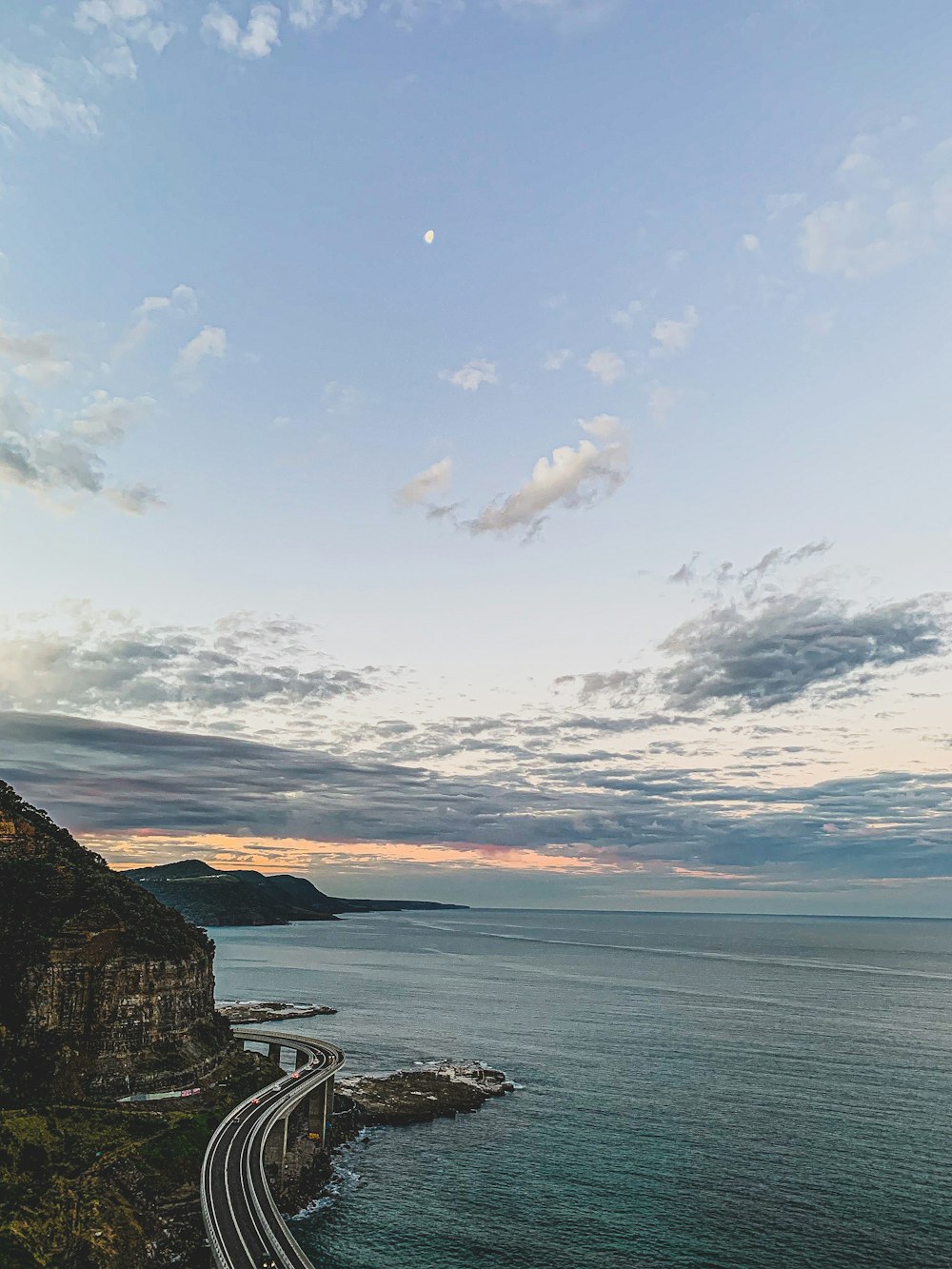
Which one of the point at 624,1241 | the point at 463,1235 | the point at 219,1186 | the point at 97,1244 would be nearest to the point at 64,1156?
the point at 97,1244

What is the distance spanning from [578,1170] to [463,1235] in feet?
75.0

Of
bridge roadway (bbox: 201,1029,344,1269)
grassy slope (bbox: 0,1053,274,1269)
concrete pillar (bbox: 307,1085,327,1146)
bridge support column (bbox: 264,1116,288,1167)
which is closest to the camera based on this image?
bridge roadway (bbox: 201,1029,344,1269)

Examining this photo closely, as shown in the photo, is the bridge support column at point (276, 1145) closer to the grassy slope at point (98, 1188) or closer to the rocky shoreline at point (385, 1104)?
the rocky shoreline at point (385, 1104)

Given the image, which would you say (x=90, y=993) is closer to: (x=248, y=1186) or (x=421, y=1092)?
(x=248, y=1186)

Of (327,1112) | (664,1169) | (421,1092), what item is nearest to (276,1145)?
(327,1112)

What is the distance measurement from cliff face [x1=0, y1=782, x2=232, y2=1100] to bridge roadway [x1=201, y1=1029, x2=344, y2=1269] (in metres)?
11.7

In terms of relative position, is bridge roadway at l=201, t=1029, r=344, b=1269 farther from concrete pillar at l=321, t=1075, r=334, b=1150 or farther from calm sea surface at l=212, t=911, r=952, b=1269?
calm sea surface at l=212, t=911, r=952, b=1269

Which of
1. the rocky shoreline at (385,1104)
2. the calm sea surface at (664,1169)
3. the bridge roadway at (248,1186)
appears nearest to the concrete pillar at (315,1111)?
the bridge roadway at (248,1186)

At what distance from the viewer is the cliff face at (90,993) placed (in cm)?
9838

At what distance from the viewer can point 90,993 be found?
102000 millimetres

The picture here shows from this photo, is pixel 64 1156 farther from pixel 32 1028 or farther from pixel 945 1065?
pixel 945 1065

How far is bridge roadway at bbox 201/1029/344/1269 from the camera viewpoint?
68250 mm

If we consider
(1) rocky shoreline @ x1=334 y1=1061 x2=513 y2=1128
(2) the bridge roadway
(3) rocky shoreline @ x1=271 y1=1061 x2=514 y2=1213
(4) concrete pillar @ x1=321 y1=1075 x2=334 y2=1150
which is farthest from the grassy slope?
(1) rocky shoreline @ x1=334 y1=1061 x2=513 y2=1128

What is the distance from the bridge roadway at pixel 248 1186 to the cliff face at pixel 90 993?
11739mm
